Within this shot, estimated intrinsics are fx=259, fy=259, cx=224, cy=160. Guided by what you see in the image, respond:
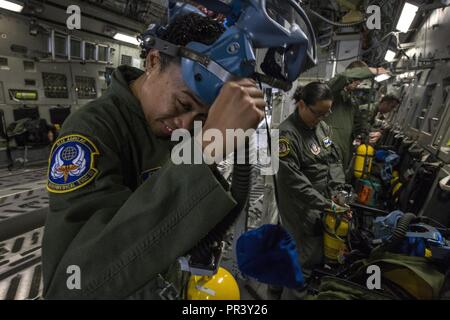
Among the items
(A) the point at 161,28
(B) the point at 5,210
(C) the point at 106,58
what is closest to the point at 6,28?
(C) the point at 106,58

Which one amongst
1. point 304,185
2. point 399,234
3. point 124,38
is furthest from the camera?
point 124,38

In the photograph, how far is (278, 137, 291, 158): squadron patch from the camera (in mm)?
2613

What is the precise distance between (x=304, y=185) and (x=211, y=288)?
50.6 inches

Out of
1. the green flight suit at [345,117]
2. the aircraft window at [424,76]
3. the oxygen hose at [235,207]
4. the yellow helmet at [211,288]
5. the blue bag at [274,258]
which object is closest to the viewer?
the oxygen hose at [235,207]

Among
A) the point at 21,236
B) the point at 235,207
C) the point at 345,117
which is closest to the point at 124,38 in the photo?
the point at 21,236

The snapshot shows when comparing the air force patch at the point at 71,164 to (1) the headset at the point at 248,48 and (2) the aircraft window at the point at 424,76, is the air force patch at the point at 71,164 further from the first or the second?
(2) the aircraft window at the point at 424,76

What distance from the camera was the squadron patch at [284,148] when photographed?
2.61 metres

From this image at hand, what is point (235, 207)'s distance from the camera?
2.96ft

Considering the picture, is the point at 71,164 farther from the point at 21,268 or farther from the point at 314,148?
the point at 21,268

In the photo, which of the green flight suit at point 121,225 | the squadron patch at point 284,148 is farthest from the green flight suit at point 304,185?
the green flight suit at point 121,225

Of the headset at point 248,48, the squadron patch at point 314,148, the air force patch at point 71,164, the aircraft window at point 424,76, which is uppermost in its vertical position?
the aircraft window at point 424,76

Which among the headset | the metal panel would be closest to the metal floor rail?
the metal panel

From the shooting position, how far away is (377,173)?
4.32 m

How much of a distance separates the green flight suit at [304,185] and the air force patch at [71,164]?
195 centimetres
